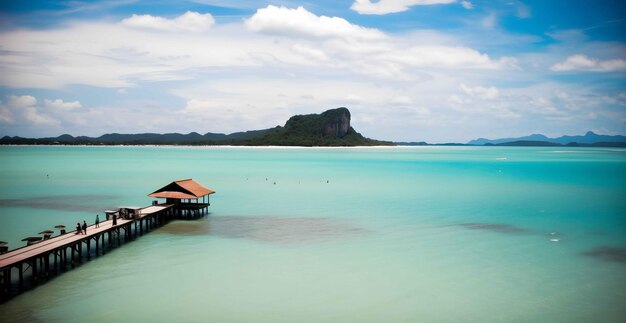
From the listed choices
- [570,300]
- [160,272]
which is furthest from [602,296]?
[160,272]

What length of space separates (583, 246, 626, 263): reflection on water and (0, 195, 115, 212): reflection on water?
98.6 ft

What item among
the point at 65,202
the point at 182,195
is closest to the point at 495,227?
the point at 182,195

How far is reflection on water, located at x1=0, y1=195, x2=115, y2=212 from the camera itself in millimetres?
32906

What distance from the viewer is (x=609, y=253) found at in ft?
68.3

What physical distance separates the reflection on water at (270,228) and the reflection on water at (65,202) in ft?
29.6

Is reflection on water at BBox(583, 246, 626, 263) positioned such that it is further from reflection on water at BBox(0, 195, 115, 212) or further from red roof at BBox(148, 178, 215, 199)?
reflection on water at BBox(0, 195, 115, 212)

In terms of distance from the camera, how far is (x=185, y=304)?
1470 cm

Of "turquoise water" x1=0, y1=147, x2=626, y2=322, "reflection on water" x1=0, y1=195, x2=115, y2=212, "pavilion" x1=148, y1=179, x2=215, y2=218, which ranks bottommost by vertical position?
"turquoise water" x1=0, y1=147, x2=626, y2=322

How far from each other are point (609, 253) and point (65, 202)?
117 ft

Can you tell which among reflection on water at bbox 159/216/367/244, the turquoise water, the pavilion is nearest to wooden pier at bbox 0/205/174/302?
the turquoise water

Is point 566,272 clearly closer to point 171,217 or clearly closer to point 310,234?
point 310,234

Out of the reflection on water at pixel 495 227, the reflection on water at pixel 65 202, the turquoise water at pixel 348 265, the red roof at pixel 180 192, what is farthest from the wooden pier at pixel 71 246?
the reflection on water at pixel 495 227

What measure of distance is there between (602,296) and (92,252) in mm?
20336

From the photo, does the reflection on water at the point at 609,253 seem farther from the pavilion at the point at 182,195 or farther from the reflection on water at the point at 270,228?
the pavilion at the point at 182,195
